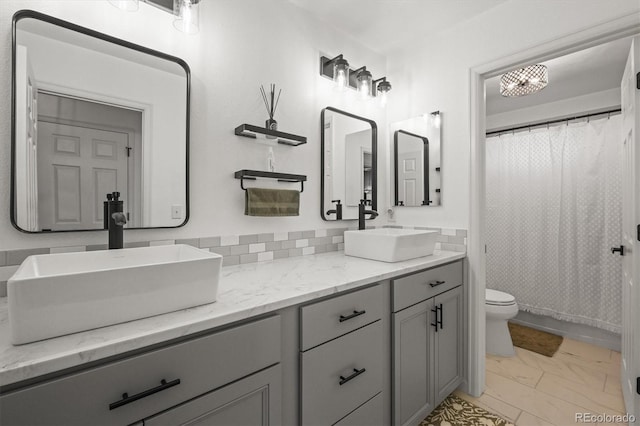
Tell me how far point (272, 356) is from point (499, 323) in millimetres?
2267

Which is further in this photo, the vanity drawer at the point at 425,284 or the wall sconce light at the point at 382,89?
the wall sconce light at the point at 382,89

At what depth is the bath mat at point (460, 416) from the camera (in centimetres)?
170

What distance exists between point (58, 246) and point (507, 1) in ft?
8.60

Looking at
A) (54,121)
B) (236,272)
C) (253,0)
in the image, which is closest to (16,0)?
(54,121)

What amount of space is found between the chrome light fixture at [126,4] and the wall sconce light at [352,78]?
1095 millimetres

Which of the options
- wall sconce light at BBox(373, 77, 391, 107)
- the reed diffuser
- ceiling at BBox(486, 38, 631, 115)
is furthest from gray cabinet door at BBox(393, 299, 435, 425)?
ceiling at BBox(486, 38, 631, 115)

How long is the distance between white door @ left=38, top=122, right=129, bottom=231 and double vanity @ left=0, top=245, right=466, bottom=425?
419 mm

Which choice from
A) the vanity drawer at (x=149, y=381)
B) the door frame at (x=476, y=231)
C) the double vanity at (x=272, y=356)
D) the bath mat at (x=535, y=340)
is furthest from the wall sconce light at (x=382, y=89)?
the bath mat at (x=535, y=340)

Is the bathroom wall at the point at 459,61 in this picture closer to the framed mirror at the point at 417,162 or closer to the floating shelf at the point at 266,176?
the framed mirror at the point at 417,162

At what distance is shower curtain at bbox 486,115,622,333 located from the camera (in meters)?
→ 2.61

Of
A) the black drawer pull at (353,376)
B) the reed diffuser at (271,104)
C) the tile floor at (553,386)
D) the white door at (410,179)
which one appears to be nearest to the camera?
the black drawer pull at (353,376)

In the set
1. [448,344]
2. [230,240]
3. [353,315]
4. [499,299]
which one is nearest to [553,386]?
[499,299]

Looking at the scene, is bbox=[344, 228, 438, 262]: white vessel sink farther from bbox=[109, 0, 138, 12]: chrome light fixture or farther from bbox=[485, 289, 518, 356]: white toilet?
bbox=[109, 0, 138, 12]: chrome light fixture

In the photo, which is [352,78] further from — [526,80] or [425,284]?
[425,284]
